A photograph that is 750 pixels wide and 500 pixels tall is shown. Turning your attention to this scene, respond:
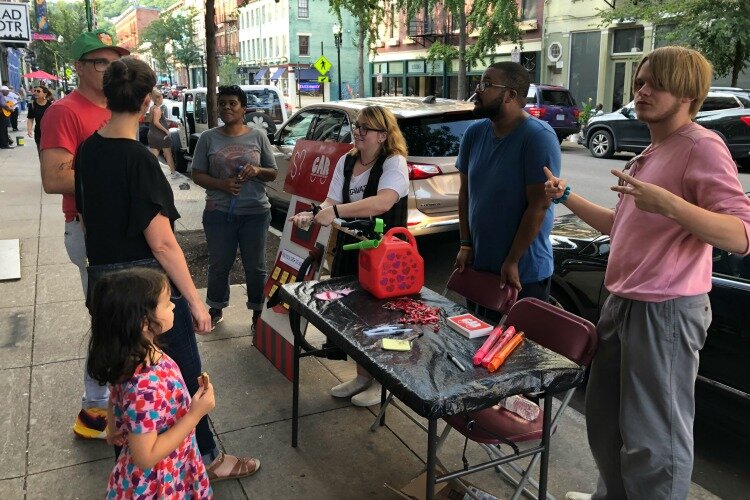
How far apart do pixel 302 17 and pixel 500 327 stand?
54607mm

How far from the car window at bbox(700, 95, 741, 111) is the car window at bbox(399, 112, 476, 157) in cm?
964

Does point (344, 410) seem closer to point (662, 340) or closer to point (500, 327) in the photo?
point (500, 327)

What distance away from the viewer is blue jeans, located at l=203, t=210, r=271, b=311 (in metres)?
4.68

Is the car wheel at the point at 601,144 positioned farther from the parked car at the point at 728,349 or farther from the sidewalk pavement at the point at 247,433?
the parked car at the point at 728,349

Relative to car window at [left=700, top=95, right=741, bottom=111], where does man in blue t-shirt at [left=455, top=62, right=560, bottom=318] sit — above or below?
below

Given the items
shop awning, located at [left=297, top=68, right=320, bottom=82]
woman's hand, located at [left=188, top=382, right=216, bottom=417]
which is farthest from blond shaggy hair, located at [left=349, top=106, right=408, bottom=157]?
shop awning, located at [left=297, top=68, right=320, bottom=82]

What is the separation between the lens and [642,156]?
2430 millimetres

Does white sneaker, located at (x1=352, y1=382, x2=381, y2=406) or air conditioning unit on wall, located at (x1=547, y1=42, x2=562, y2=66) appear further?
air conditioning unit on wall, located at (x1=547, y1=42, x2=562, y2=66)

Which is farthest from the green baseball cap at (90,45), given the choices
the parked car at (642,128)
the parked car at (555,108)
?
the parked car at (555,108)

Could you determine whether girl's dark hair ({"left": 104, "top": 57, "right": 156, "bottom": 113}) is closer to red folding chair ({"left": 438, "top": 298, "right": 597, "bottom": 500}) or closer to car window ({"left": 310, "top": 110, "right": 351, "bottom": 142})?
red folding chair ({"left": 438, "top": 298, "right": 597, "bottom": 500})

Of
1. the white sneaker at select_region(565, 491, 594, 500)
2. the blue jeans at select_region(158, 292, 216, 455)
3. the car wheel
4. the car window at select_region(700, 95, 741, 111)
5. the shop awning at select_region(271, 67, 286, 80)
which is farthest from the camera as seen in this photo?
the shop awning at select_region(271, 67, 286, 80)

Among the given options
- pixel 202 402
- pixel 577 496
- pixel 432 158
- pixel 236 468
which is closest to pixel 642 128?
pixel 432 158

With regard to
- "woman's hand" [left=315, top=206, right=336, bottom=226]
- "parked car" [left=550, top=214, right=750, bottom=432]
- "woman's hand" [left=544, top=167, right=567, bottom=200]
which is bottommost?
"parked car" [left=550, top=214, right=750, bottom=432]

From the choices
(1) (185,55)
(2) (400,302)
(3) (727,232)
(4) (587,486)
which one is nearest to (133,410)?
(2) (400,302)
